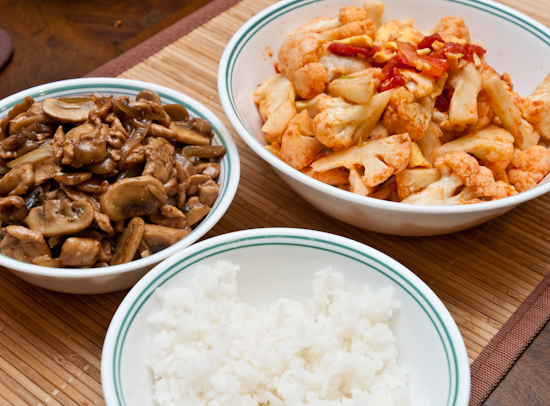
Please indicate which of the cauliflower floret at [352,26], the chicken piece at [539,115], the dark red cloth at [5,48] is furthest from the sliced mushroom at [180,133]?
the dark red cloth at [5,48]

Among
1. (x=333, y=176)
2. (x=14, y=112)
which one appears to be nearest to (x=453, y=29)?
(x=333, y=176)

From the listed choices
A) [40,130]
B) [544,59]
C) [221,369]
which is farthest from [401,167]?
[40,130]

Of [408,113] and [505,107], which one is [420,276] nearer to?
[408,113]

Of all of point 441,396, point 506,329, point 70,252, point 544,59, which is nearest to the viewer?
point 441,396

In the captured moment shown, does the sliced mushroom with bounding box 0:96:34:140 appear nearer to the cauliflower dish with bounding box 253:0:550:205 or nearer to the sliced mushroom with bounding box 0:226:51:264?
the sliced mushroom with bounding box 0:226:51:264

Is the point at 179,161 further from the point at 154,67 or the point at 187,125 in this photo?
the point at 154,67
